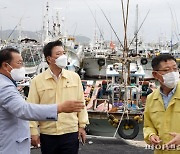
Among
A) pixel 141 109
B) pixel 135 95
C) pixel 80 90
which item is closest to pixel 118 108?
pixel 141 109

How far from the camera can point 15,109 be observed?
2.18 metres

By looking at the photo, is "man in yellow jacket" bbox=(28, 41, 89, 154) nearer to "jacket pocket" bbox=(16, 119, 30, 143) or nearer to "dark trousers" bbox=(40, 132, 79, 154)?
"dark trousers" bbox=(40, 132, 79, 154)

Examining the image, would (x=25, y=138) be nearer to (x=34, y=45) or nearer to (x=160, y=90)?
(x=160, y=90)

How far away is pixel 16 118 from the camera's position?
93.7 inches

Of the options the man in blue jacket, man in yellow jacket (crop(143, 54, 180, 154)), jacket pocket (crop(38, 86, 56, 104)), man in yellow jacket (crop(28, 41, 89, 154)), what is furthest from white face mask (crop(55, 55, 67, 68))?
man in yellow jacket (crop(143, 54, 180, 154))

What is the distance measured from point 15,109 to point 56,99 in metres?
0.90

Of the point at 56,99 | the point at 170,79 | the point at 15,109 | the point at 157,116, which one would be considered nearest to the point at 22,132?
the point at 15,109

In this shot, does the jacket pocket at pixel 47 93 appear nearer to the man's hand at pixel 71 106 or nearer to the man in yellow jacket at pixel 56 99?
the man in yellow jacket at pixel 56 99

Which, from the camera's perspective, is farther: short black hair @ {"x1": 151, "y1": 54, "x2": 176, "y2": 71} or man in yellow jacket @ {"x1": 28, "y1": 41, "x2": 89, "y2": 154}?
man in yellow jacket @ {"x1": 28, "y1": 41, "x2": 89, "y2": 154}

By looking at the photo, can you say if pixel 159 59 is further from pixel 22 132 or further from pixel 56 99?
pixel 22 132

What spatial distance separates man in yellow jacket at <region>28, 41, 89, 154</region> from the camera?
10.1ft

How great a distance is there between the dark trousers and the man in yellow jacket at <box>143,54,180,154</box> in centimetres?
85

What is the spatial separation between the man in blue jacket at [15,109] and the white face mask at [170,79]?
0.69m

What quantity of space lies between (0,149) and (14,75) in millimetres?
550
